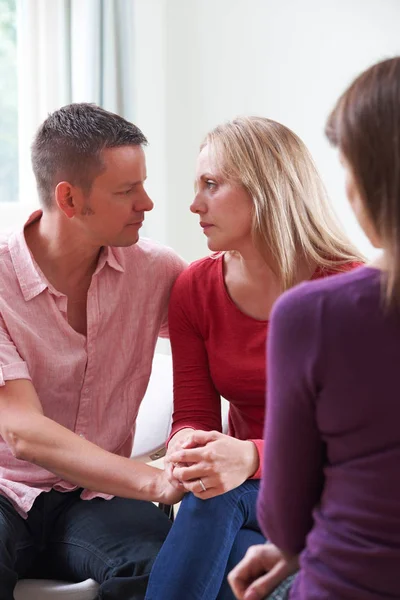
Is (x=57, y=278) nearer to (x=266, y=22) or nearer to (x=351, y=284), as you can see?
(x=351, y=284)

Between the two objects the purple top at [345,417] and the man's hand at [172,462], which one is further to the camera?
the man's hand at [172,462]

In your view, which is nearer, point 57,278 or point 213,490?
point 213,490

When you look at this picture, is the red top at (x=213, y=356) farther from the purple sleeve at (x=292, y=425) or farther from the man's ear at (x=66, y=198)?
the purple sleeve at (x=292, y=425)

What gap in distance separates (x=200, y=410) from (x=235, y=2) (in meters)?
2.34

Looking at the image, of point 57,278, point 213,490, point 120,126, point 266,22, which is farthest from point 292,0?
point 213,490

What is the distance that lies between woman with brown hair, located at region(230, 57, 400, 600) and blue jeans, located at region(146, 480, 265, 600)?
57cm

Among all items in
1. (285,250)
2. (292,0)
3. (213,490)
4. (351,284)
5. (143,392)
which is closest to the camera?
(351,284)

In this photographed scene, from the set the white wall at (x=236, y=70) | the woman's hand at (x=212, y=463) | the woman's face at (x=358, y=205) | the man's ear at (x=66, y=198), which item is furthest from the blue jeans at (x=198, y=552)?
the white wall at (x=236, y=70)

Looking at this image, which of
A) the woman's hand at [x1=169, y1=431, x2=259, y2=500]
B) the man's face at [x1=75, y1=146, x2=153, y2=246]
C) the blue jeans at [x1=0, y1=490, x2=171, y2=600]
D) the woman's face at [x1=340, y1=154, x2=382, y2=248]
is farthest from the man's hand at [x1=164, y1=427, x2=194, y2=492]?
the woman's face at [x1=340, y1=154, x2=382, y2=248]

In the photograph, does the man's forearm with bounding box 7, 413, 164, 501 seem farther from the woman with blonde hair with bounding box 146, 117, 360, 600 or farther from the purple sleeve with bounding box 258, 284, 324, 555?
the purple sleeve with bounding box 258, 284, 324, 555

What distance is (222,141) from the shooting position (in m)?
1.78

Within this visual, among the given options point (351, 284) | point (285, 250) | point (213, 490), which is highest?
point (351, 284)

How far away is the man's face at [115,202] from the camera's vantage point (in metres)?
1.81

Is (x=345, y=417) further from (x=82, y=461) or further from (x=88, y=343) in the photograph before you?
(x=88, y=343)
